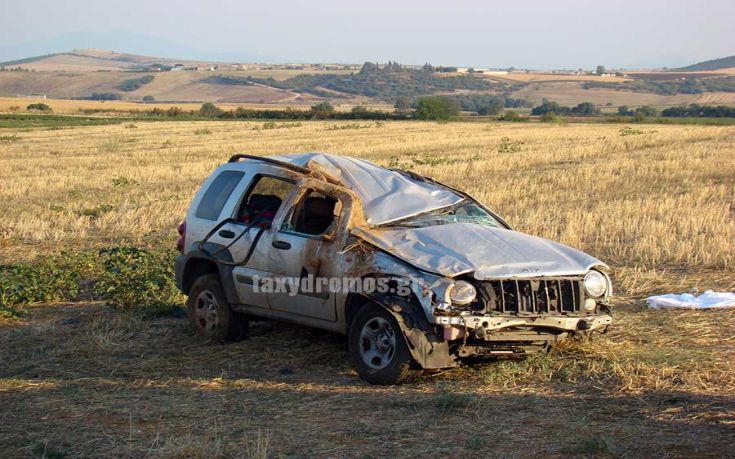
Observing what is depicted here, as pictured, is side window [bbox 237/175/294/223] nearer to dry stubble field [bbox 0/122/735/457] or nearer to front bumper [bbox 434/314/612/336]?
dry stubble field [bbox 0/122/735/457]

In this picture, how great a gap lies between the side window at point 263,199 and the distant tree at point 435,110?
225 ft

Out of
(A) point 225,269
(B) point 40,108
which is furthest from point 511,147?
(B) point 40,108

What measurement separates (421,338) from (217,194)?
117 inches

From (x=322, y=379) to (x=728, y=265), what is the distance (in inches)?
248

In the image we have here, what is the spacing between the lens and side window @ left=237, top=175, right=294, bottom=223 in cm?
833

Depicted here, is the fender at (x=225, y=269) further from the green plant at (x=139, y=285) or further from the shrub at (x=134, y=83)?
the shrub at (x=134, y=83)

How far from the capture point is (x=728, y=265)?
11.3 meters

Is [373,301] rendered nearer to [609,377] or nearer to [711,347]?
[609,377]

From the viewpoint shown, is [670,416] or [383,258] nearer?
[670,416]

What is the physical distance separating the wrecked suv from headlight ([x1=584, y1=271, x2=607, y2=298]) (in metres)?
0.01

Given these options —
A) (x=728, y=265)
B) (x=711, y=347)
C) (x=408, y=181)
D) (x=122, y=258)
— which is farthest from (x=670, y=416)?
(x=122, y=258)

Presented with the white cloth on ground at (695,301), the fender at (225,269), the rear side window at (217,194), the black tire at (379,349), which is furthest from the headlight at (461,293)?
the white cloth on ground at (695,301)

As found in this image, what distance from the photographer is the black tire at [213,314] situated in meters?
8.29

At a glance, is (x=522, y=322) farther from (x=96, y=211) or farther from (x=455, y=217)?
(x=96, y=211)
